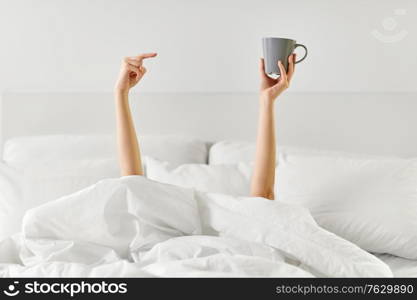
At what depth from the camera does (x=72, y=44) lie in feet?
9.21

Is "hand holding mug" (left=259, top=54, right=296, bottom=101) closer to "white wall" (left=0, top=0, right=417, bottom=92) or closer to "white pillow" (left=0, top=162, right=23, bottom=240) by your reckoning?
"white wall" (left=0, top=0, right=417, bottom=92)

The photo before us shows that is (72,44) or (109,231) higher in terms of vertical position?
(72,44)

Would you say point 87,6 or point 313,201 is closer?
point 313,201

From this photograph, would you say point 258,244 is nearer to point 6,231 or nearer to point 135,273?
point 135,273

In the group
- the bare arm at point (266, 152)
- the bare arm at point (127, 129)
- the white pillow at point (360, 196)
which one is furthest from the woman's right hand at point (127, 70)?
the white pillow at point (360, 196)

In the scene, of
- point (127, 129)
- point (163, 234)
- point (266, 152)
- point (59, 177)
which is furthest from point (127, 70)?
point (163, 234)

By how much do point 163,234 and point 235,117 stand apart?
36.7 inches

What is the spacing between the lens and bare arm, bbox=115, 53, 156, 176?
2.24 meters

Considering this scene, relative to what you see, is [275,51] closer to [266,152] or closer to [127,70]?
[266,152]

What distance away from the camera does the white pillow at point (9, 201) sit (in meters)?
2.22

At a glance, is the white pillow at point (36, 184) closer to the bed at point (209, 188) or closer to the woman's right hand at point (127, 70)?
the bed at point (209, 188)

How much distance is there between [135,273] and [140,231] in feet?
1.35

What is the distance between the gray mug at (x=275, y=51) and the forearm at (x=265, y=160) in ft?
0.43

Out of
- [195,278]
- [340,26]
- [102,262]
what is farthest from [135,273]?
[340,26]
